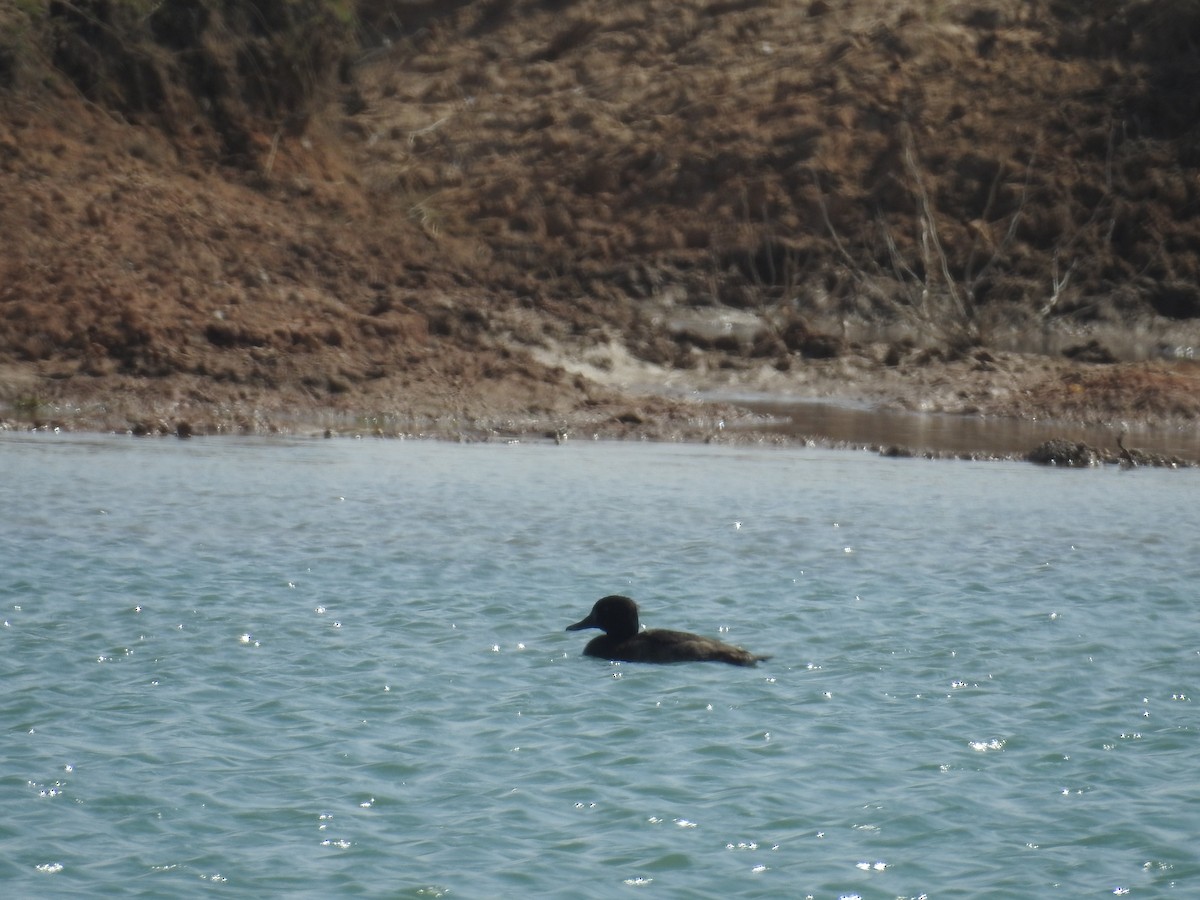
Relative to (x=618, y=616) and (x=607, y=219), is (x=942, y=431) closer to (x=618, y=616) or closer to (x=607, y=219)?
(x=607, y=219)

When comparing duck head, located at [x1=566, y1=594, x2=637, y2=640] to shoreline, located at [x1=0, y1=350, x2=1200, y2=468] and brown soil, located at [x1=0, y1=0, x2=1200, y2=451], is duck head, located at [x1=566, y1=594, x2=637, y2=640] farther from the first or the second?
brown soil, located at [x1=0, y1=0, x2=1200, y2=451]

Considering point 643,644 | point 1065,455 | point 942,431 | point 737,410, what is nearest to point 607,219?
point 737,410

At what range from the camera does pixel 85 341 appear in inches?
760

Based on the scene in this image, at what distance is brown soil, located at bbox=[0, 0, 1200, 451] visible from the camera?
20000 millimetres

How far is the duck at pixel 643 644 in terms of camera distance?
27.5 feet

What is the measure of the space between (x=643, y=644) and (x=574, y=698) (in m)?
0.84

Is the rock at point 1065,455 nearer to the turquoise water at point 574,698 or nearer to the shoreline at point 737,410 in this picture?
the shoreline at point 737,410

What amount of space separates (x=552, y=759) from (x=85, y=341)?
45.7 ft

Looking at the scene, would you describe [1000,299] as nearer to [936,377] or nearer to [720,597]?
[936,377]

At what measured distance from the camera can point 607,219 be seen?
27.5 meters

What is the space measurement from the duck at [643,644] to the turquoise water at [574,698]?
0.13m

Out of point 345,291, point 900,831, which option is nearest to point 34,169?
point 345,291

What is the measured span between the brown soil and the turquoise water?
6.45m

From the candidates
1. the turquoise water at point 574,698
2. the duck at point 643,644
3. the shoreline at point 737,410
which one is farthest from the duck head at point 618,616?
the shoreline at point 737,410
